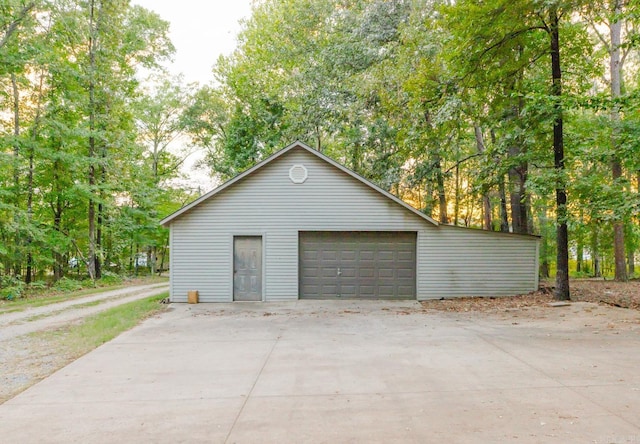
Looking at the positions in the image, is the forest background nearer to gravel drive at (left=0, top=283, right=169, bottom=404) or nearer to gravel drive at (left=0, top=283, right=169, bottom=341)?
gravel drive at (left=0, top=283, right=169, bottom=341)

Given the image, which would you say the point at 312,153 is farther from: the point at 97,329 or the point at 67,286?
the point at 67,286

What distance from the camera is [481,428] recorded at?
3.58 metres

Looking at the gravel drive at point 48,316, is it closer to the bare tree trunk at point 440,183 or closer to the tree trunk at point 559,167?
the tree trunk at point 559,167

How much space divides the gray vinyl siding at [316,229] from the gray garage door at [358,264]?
0.27 meters

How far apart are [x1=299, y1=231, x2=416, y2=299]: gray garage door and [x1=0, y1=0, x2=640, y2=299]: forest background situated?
241 cm

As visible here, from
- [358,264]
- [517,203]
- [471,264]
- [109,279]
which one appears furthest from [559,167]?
[109,279]

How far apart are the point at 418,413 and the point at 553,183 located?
8263 mm

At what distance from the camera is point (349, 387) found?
4695 millimetres

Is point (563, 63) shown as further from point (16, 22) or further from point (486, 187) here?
point (16, 22)

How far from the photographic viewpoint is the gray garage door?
1226 cm

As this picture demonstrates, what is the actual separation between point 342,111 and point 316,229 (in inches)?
266

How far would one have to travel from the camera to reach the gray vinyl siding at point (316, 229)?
12.1m

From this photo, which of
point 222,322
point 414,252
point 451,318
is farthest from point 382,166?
point 222,322

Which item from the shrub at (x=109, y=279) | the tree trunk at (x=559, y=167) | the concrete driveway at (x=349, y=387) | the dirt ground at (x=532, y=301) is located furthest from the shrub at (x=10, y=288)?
the tree trunk at (x=559, y=167)
